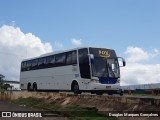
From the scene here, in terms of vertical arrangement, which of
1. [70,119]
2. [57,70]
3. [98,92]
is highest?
[57,70]

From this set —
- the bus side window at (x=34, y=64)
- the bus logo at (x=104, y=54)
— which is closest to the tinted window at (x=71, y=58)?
the bus logo at (x=104, y=54)

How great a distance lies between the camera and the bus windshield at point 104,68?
23.9 metres

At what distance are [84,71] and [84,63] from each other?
0.56 metres

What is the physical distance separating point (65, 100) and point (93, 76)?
2.55 metres

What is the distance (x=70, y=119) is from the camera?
54.1 ft

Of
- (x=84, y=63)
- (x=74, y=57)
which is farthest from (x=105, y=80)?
(x=74, y=57)

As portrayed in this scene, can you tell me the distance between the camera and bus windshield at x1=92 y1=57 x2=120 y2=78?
78.3 feet

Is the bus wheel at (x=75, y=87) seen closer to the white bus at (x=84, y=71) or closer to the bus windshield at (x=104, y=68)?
the white bus at (x=84, y=71)

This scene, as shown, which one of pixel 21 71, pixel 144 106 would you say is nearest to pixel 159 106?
pixel 144 106

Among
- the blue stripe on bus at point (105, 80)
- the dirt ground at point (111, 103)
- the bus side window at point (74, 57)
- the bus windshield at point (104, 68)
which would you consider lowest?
the dirt ground at point (111, 103)

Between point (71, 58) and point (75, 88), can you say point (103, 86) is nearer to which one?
point (75, 88)

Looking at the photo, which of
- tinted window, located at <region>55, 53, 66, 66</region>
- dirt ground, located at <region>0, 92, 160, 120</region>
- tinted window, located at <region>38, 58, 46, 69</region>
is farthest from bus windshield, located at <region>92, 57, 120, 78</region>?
tinted window, located at <region>38, 58, 46, 69</region>

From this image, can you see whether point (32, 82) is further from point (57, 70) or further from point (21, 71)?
point (57, 70)

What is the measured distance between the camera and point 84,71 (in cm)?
2428
